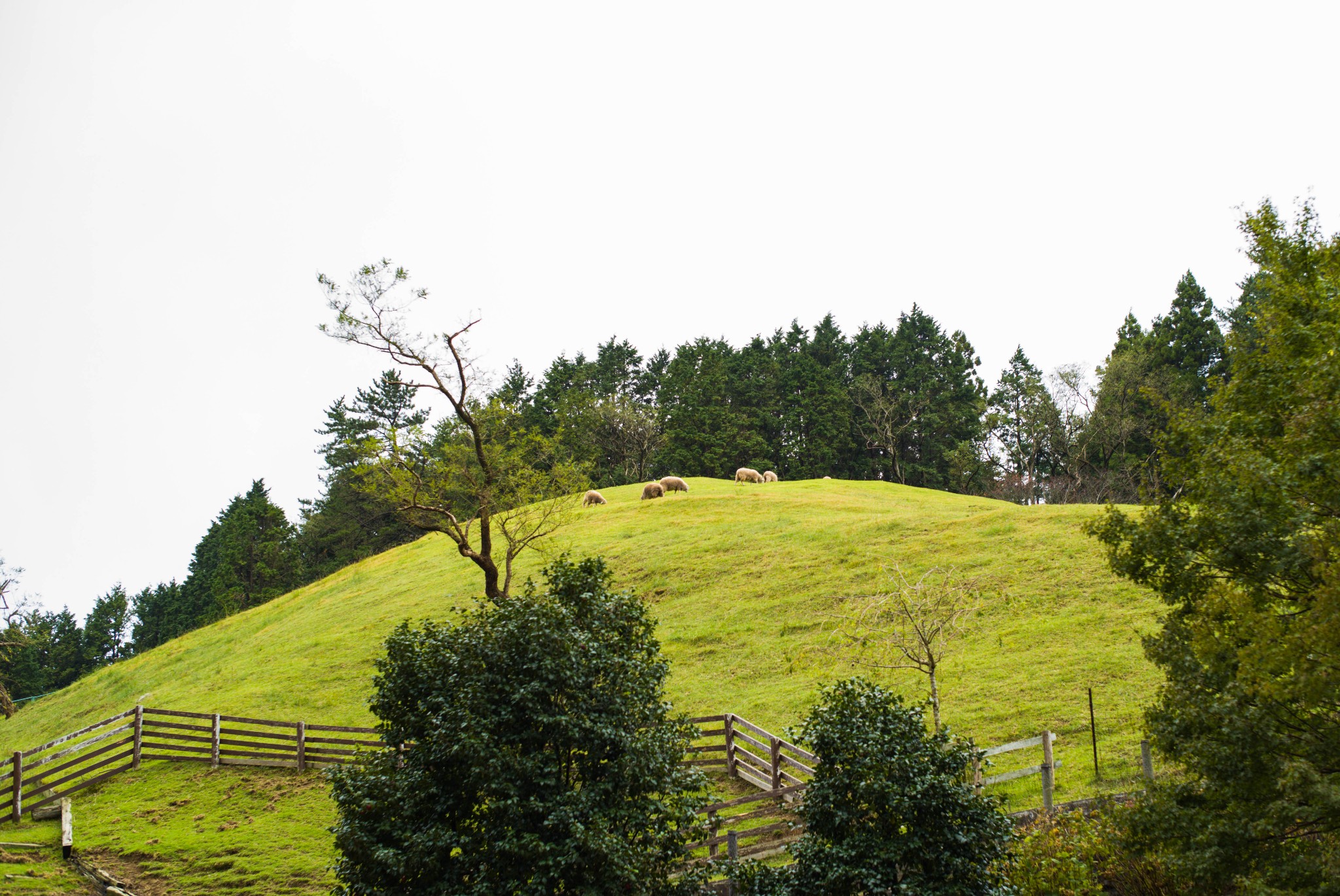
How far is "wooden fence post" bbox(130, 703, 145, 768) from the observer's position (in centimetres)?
2077

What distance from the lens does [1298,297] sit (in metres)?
11.4

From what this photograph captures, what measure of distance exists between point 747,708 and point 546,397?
68766 millimetres

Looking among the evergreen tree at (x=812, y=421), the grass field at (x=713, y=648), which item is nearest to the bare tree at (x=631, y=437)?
the evergreen tree at (x=812, y=421)

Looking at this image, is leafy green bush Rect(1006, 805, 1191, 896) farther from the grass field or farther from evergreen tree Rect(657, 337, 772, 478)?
evergreen tree Rect(657, 337, 772, 478)

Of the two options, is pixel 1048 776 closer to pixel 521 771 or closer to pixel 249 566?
pixel 521 771

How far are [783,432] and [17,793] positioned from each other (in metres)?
69.3

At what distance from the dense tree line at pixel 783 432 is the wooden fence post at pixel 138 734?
45.4 m

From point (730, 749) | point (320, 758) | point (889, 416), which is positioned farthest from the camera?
point (889, 416)

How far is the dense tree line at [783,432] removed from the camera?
64375 millimetres

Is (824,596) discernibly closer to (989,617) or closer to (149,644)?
(989,617)

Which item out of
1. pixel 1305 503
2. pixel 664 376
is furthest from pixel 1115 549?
pixel 664 376

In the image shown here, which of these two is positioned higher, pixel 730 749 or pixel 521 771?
pixel 521 771

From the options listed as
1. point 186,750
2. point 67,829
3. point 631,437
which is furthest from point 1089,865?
point 631,437

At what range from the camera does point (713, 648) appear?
86.0 feet
